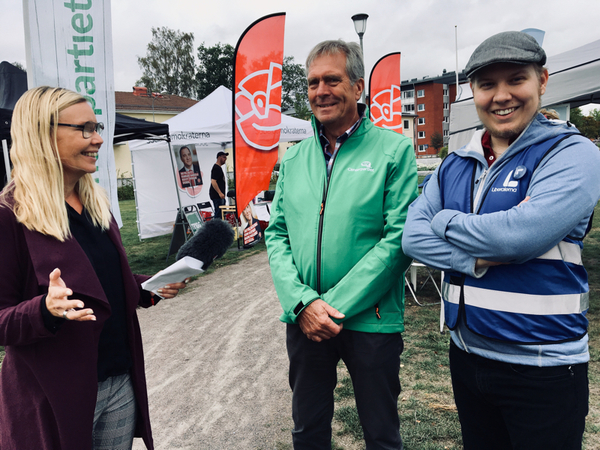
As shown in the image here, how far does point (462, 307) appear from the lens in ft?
5.04

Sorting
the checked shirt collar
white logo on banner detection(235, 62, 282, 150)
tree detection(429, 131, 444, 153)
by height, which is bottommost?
the checked shirt collar

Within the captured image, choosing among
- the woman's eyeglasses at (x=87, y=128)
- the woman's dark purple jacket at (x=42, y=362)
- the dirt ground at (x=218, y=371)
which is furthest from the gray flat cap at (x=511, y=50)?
the dirt ground at (x=218, y=371)

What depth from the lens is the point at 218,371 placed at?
12.8 ft

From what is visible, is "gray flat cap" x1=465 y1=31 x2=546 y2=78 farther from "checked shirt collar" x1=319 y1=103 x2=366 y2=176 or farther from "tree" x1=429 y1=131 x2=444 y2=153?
"tree" x1=429 y1=131 x2=444 y2=153

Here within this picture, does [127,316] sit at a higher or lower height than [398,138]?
lower

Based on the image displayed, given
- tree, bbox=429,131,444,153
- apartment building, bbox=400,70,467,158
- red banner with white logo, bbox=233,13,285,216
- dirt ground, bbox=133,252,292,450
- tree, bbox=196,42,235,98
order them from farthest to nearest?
apartment building, bbox=400,70,467,158
tree, bbox=429,131,444,153
tree, bbox=196,42,235,98
red banner with white logo, bbox=233,13,285,216
dirt ground, bbox=133,252,292,450

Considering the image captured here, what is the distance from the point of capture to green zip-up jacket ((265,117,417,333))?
72.8 inches

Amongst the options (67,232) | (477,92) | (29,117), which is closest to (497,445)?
(477,92)

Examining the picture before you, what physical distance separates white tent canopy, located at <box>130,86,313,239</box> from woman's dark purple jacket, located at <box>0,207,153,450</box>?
8.50 metres

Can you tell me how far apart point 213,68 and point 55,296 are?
5095 centimetres

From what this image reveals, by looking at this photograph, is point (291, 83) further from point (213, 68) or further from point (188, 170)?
point (188, 170)

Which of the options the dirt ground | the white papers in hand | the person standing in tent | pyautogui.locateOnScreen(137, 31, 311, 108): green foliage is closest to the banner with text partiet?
the dirt ground

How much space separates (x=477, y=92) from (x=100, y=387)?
6.25 ft

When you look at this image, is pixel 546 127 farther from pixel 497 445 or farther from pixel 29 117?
pixel 29 117
